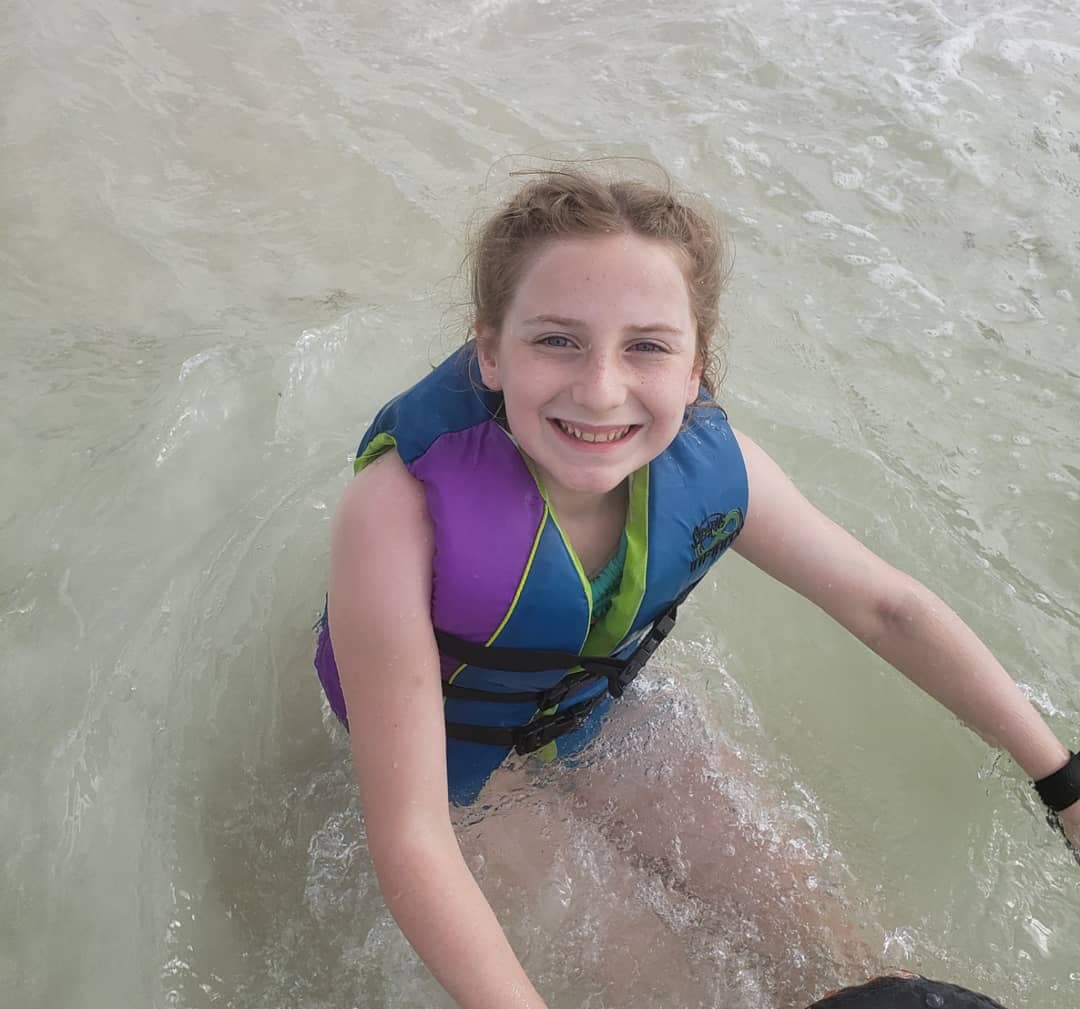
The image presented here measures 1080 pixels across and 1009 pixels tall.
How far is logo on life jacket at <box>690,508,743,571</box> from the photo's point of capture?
203cm

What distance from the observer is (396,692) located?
1.69 metres

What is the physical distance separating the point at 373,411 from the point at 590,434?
1.74 m

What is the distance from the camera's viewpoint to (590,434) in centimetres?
176

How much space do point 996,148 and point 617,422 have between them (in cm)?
405

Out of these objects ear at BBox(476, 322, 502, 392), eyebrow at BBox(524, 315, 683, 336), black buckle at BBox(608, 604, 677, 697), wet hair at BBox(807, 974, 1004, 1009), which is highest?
eyebrow at BBox(524, 315, 683, 336)

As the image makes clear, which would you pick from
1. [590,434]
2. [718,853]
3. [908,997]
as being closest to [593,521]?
[590,434]

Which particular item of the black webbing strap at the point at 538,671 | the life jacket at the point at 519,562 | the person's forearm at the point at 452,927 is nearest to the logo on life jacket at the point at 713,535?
the life jacket at the point at 519,562

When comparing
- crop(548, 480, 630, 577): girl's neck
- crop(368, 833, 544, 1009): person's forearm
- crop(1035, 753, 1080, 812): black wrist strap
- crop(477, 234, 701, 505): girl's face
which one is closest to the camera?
crop(368, 833, 544, 1009): person's forearm

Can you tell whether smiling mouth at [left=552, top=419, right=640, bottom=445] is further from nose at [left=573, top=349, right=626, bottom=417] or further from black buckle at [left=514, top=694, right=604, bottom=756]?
black buckle at [left=514, top=694, right=604, bottom=756]

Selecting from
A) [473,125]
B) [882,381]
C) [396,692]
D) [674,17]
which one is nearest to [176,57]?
[473,125]

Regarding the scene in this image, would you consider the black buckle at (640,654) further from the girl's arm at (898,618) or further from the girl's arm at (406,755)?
the girl's arm at (406,755)

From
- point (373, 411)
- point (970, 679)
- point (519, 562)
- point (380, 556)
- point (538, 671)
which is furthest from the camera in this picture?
point (373, 411)

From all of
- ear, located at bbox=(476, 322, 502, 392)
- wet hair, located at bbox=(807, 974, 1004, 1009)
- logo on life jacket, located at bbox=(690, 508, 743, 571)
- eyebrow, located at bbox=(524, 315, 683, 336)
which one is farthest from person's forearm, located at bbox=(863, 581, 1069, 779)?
ear, located at bbox=(476, 322, 502, 392)

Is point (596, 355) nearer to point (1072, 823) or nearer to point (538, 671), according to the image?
point (538, 671)
